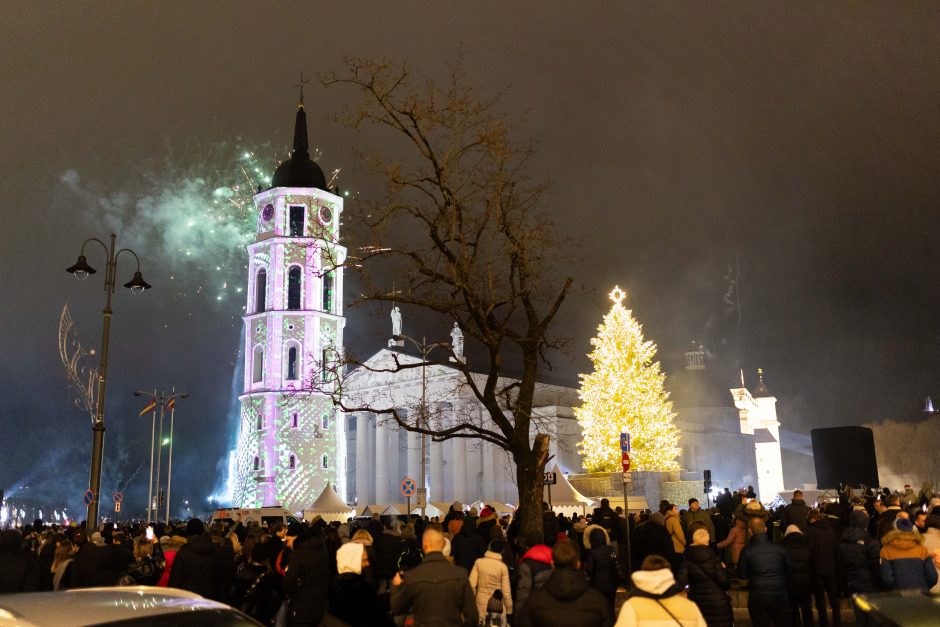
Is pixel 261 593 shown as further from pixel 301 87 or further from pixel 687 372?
pixel 687 372

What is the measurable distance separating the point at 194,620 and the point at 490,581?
5.47 meters

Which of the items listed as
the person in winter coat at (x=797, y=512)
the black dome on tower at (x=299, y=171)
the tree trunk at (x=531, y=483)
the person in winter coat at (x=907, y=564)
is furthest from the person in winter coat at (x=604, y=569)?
the black dome on tower at (x=299, y=171)

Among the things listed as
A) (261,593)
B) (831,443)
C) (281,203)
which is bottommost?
(261,593)

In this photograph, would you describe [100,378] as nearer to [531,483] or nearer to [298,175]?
[531,483]

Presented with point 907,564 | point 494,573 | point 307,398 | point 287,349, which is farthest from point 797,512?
point 287,349

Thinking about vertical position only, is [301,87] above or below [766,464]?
above

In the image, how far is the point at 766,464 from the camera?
4496 inches

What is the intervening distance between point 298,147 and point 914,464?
250ft

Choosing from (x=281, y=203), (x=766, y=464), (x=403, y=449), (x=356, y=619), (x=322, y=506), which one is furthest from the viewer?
(x=766, y=464)

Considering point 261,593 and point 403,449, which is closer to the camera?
point 261,593

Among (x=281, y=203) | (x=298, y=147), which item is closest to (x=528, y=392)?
Answer: (x=281, y=203)

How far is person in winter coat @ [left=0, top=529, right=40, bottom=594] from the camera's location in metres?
9.70

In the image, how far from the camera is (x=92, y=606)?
4.57 m

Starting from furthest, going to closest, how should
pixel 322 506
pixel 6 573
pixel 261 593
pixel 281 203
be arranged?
pixel 281 203 < pixel 322 506 < pixel 261 593 < pixel 6 573
